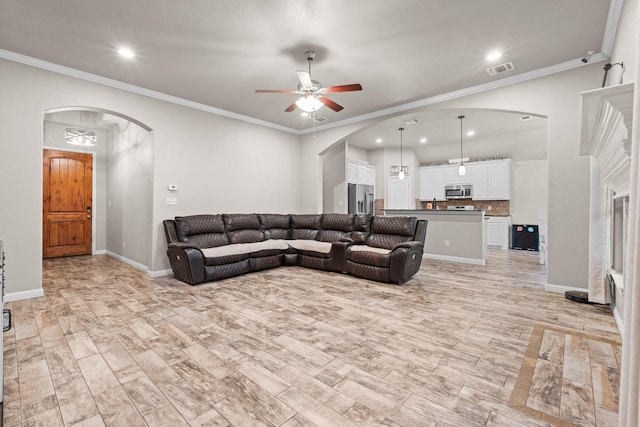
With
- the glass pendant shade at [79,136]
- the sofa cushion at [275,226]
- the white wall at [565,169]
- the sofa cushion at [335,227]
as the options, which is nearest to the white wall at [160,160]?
the sofa cushion at [275,226]

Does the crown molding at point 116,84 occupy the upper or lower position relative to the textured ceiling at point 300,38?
lower

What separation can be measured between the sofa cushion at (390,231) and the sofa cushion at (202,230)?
255cm

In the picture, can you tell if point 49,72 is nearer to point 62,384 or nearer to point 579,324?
point 62,384

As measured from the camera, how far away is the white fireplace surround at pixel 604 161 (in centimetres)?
140

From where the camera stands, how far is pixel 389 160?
9008mm

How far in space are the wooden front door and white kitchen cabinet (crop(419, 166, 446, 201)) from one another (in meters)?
8.87

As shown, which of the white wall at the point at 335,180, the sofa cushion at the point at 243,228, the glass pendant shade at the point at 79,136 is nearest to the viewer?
the sofa cushion at the point at 243,228

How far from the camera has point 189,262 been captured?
4074 mm

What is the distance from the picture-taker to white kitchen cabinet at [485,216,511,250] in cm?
796

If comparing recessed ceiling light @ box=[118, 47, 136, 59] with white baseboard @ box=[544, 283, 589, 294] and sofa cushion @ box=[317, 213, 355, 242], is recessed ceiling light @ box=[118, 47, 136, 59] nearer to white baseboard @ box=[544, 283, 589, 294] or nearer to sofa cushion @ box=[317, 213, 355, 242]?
sofa cushion @ box=[317, 213, 355, 242]

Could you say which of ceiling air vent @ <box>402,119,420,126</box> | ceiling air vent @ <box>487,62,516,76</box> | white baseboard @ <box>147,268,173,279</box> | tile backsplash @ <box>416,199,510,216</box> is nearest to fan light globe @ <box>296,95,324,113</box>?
ceiling air vent @ <box>487,62,516,76</box>

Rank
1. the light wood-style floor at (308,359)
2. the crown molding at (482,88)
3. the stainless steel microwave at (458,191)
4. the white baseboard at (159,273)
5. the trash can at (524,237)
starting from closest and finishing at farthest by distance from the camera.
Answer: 1. the light wood-style floor at (308,359)
2. the crown molding at (482,88)
3. the white baseboard at (159,273)
4. the trash can at (524,237)
5. the stainless steel microwave at (458,191)

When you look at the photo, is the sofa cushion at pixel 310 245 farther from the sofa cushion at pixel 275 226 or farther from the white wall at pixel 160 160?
the white wall at pixel 160 160

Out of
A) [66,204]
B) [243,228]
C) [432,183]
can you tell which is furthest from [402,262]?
[66,204]
